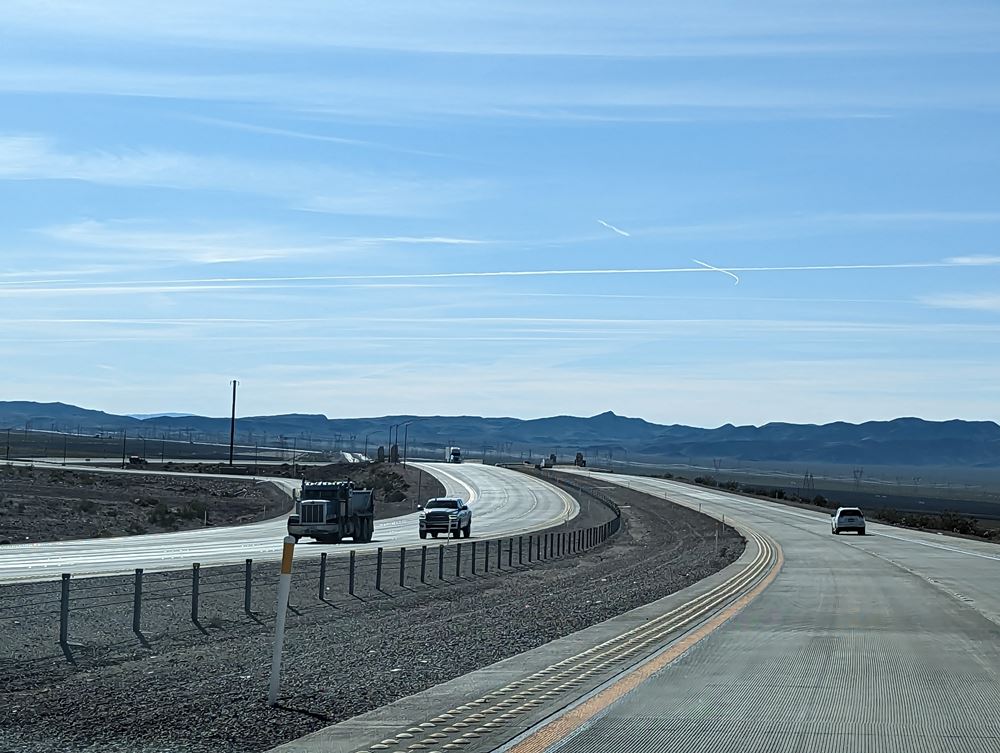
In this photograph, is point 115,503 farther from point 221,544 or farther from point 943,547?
point 943,547

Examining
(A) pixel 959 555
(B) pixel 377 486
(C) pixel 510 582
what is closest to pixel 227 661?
(C) pixel 510 582

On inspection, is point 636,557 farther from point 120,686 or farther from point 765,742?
point 765,742

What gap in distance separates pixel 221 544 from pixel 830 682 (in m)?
35.9

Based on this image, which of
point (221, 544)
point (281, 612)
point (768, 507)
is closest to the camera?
point (281, 612)

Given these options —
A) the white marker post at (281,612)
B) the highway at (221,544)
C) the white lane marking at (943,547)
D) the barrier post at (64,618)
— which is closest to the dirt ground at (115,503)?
the highway at (221,544)

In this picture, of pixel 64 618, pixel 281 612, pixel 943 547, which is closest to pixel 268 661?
pixel 64 618

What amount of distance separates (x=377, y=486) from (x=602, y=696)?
348 ft

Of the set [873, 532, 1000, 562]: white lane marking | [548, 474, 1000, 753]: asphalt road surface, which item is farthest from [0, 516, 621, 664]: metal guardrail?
[873, 532, 1000, 562]: white lane marking

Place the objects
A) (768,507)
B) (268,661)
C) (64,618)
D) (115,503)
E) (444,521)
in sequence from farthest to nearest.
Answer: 1. (768,507)
2. (115,503)
3. (444,521)
4. (64,618)
5. (268,661)

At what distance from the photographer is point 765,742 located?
9523 millimetres

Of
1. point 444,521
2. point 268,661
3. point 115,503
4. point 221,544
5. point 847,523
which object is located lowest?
point 115,503

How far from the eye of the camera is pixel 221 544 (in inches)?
1811

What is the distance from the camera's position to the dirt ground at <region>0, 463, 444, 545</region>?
5988cm

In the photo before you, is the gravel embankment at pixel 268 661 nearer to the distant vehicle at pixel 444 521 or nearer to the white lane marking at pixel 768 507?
the white lane marking at pixel 768 507
